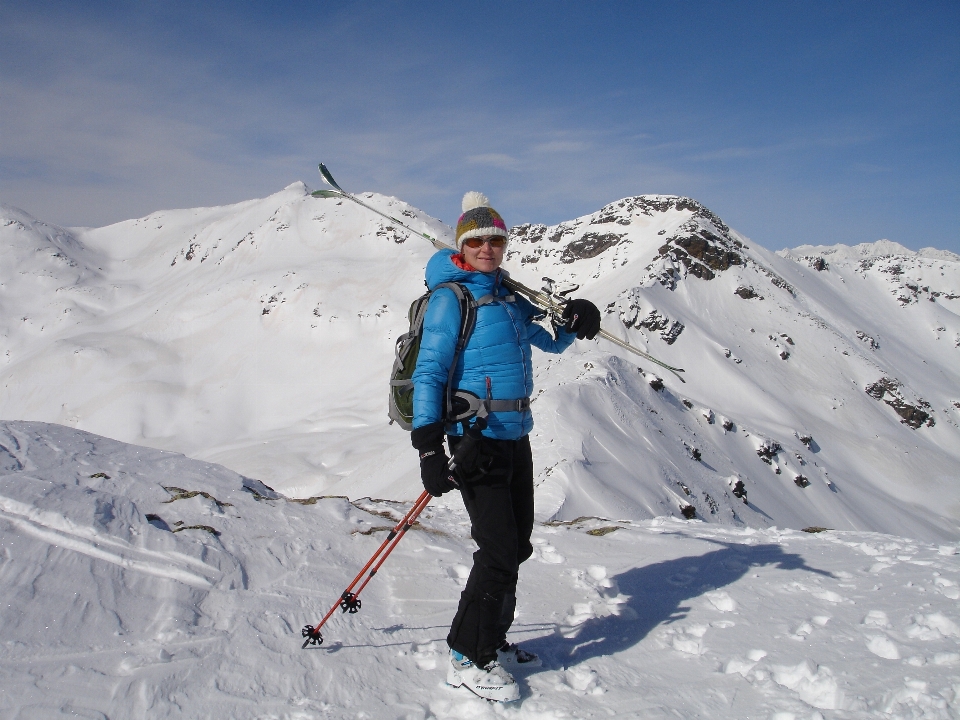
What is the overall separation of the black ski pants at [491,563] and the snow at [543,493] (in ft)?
1.14

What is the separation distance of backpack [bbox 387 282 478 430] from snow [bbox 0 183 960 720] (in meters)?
1.64

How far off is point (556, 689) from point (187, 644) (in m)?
2.32

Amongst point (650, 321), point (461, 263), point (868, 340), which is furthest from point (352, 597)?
point (868, 340)

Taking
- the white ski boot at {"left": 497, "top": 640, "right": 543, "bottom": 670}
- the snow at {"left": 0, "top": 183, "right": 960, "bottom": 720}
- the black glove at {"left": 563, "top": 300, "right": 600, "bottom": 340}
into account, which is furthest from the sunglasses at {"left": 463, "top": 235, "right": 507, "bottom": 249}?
the white ski boot at {"left": 497, "top": 640, "right": 543, "bottom": 670}

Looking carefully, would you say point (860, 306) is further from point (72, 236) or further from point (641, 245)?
point (72, 236)

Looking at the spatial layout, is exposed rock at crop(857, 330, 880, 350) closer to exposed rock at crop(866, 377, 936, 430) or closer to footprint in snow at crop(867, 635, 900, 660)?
exposed rock at crop(866, 377, 936, 430)

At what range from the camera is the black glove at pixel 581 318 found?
4.31m

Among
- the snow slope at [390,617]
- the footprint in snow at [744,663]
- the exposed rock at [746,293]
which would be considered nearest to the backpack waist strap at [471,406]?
the snow slope at [390,617]

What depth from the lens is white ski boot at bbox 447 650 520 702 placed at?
3365 mm

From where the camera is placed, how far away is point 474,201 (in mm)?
4145

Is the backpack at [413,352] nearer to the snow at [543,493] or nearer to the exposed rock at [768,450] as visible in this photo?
the snow at [543,493]

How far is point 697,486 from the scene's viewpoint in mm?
19469

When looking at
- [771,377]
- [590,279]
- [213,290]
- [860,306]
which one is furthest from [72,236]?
[860,306]

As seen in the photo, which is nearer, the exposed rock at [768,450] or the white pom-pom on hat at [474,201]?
the white pom-pom on hat at [474,201]
